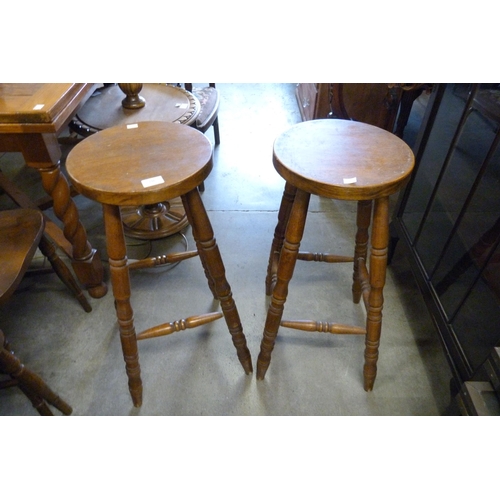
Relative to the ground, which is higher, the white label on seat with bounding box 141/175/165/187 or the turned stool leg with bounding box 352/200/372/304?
the white label on seat with bounding box 141/175/165/187

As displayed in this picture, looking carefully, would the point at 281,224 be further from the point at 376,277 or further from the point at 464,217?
the point at 464,217

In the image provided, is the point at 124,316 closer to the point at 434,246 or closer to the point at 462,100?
the point at 434,246

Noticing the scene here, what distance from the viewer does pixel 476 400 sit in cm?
90

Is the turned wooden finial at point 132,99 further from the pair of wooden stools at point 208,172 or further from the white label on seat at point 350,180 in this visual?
the white label on seat at point 350,180

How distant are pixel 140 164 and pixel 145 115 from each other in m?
0.87

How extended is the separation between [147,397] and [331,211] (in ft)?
4.42

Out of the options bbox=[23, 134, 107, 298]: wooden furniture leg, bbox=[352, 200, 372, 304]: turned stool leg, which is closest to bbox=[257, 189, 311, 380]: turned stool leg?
bbox=[352, 200, 372, 304]: turned stool leg

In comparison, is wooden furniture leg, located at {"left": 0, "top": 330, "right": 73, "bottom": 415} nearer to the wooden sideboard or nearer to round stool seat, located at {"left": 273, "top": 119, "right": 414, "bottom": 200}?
round stool seat, located at {"left": 273, "top": 119, "right": 414, "bottom": 200}

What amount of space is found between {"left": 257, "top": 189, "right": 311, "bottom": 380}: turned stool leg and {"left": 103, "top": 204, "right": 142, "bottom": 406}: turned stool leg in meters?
0.40

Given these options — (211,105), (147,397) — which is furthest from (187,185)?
(211,105)

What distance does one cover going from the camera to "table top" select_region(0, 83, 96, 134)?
40.3 inches

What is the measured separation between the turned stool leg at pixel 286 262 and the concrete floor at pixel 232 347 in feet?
0.63

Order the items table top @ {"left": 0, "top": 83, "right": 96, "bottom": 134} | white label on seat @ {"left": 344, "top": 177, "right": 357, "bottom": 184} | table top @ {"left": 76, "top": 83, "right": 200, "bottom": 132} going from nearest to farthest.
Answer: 1. white label on seat @ {"left": 344, "top": 177, "right": 357, "bottom": 184}
2. table top @ {"left": 0, "top": 83, "right": 96, "bottom": 134}
3. table top @ {"left": 76, "top": 83, "right": 200, "bottom": 132}

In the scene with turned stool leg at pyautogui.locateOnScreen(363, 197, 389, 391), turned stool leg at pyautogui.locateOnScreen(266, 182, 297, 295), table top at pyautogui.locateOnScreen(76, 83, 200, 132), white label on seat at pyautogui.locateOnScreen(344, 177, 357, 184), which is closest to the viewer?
white label on seat at pyautogui.locateOnScreen(344, 177, 357, 184)
